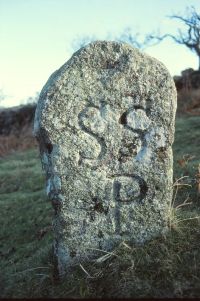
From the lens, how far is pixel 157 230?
3.47 metres

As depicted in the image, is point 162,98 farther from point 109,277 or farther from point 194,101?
point 194,101

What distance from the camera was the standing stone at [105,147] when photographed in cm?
327

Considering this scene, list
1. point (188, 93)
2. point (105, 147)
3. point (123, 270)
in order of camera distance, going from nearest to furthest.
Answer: point (123, 270)
point (105, 147)
point (188, 93)

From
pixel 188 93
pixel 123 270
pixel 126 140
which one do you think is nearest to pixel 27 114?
pixel 188 93

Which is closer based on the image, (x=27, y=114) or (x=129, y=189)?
(x=129, y=189)

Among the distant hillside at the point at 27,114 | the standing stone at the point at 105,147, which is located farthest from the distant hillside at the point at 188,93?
the standing stone at the point at 105,147

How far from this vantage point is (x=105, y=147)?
11.1 ft

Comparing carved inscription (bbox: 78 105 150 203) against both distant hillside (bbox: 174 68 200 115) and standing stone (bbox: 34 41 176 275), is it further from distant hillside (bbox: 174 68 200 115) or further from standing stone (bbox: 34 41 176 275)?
distant hillside (bbox: 174 68 200 115)

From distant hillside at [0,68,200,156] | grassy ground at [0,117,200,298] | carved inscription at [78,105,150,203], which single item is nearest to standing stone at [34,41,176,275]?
carved inscription at [78,105,150,203]

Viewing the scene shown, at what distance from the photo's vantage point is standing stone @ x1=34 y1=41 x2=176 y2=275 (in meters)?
3.27

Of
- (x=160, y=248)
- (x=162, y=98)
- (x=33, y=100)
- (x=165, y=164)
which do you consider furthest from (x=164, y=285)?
(x=33, y=100)

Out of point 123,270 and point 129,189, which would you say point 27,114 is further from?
point 123,270

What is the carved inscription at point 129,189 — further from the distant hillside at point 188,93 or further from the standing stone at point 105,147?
the distant hillside at point 188,93

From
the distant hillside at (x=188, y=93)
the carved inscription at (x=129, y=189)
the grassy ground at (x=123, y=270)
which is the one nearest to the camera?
the grassy ground at (x=123, y=270)
